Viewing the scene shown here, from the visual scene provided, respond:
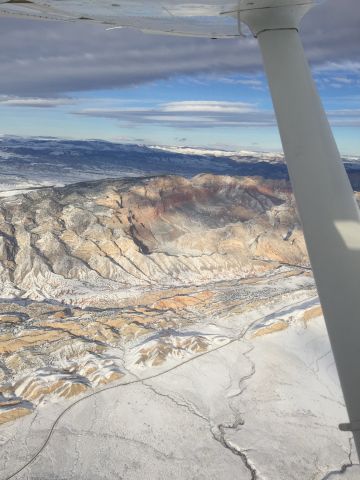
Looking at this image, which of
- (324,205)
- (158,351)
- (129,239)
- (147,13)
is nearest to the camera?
(324,205)

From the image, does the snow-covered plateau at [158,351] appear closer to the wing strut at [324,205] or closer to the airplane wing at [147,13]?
the wing strut at [324,205]

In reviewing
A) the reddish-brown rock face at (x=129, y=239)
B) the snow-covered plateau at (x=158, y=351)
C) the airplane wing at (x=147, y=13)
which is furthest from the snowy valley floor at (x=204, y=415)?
the airplane wing at (x=147, y=13)

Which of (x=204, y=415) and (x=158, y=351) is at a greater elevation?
(x=158, y=351)

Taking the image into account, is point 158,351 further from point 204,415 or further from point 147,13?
point 147,13

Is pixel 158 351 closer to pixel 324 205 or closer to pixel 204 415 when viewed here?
pixel 204 415

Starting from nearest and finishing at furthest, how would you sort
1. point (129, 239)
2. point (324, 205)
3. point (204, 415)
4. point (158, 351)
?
point (324, 205), point (204, 415), point (158, 351), point (129, 239)

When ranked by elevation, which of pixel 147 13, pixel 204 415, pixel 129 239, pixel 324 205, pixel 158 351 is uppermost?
pixel 129 239

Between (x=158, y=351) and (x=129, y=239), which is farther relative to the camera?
(x=129, y=239)

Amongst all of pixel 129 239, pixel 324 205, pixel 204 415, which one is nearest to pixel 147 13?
pixel 324 205

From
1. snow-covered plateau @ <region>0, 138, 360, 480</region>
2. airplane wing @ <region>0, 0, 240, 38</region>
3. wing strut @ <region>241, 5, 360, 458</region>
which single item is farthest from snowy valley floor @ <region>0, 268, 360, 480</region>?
airplane wing @ <region>0, 0, 240, 38</region>
